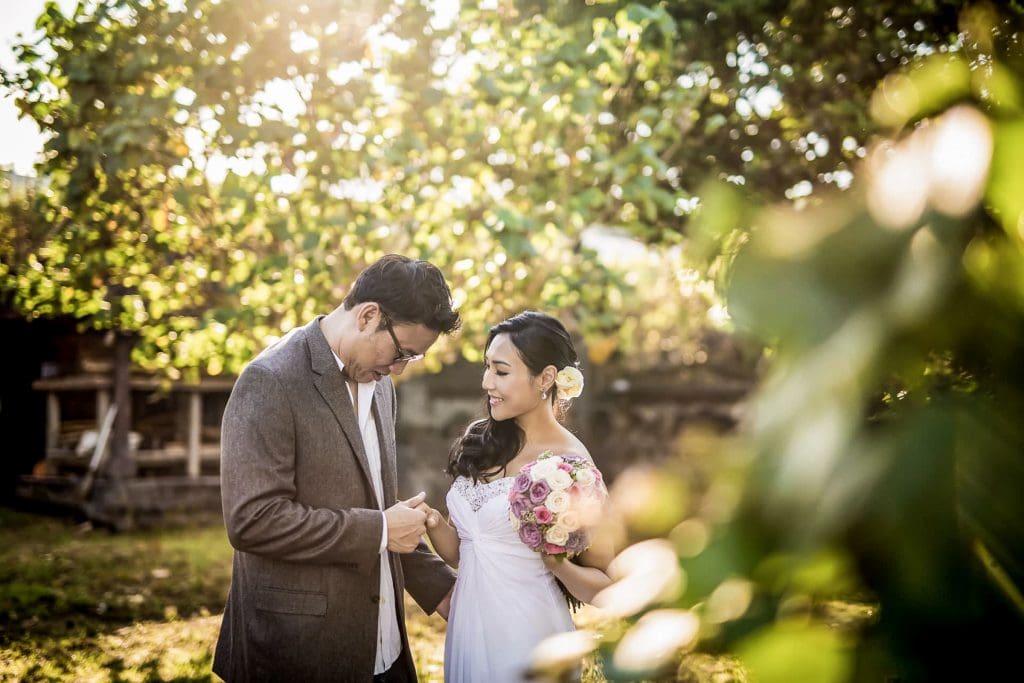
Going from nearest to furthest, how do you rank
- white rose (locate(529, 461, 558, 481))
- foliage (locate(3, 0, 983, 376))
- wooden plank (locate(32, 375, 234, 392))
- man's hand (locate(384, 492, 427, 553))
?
1. man's hand (locate(384, 492, 427, 553))
2. white rose (locate(529, 461, 558, 481))
3. foliage (locate(3, 0, 983, 376))
4. wooden plank (locate(32, 375, 234, 392))

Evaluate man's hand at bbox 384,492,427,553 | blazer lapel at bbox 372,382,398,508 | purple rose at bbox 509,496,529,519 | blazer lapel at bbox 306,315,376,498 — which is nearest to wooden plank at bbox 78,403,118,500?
blazer lapel at bbox 372,382,398,508

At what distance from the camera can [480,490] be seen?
473 centimetres

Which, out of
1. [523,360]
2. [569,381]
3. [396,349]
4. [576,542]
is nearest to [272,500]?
[396,349]

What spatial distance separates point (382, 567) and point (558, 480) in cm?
96

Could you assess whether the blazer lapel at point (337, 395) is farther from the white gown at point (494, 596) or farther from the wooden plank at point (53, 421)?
the wooden plank at point (53, 421)

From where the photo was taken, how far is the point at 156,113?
6980 mm

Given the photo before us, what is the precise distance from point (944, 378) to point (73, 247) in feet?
32.2

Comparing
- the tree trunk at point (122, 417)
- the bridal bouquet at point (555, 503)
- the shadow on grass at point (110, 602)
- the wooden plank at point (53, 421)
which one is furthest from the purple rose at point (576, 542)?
the wooden plank at point (53, 421)

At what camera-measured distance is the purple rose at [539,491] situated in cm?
396

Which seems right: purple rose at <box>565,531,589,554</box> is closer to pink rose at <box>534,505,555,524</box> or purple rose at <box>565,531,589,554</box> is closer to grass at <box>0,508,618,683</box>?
pink rose at <box>534,505,555,524</box>

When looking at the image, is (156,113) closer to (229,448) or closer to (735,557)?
(229,448)

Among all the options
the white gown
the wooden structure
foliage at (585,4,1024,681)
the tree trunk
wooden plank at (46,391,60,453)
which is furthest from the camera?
wooden plank at (46,391,60,453)

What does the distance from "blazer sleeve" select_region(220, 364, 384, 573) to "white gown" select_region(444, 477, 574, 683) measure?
91 centimetres

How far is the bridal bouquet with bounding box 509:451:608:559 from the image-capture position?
3906 millimetres
